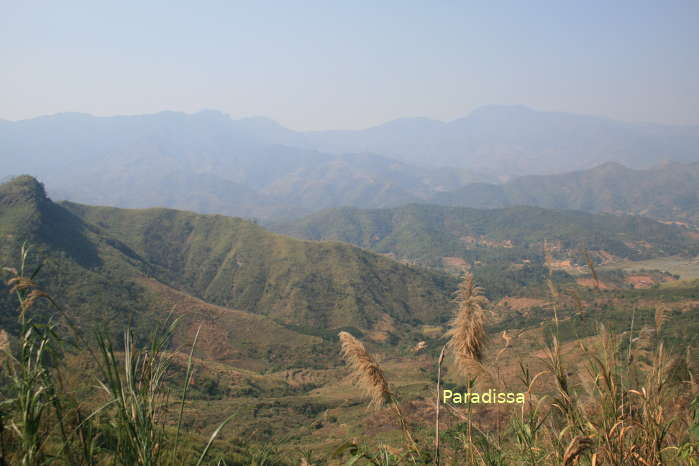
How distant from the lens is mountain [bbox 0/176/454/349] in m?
51.4

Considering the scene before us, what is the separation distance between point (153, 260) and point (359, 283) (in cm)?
3812

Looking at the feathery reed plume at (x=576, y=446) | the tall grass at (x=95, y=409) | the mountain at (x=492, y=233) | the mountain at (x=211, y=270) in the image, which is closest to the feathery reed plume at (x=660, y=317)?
the feathery reed plume at (x=576, y=446)

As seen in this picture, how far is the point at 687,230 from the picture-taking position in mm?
140500

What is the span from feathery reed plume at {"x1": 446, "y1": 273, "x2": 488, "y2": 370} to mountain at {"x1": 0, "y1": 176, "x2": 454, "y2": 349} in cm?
4818

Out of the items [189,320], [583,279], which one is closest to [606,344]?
[189,320]

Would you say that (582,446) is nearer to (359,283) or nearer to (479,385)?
(479,385)

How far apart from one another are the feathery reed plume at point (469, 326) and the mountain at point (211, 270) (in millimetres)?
48183

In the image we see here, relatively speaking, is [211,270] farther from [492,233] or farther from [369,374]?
[492,233]

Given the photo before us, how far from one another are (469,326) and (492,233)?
16189 cm

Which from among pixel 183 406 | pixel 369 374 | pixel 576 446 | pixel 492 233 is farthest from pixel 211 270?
pixel 492 233

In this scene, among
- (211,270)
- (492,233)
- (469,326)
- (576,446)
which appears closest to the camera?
(576,446)

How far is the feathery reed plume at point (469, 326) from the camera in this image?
316 cm

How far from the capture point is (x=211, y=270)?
7981 cm

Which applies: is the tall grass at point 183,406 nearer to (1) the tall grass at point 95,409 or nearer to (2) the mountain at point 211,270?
(1) the tall grass at point 95,409
